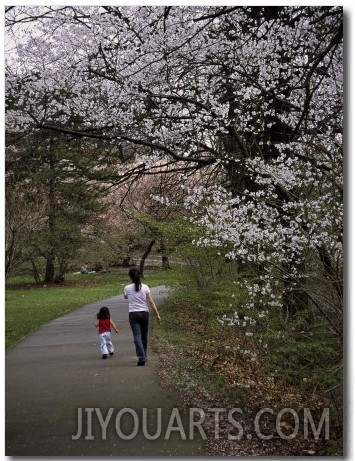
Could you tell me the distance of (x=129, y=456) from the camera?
3004 mm

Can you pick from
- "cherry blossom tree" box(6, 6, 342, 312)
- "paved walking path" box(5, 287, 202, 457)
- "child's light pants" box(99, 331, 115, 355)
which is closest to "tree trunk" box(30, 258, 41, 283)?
"paved walking path" box(5, 287, 202, 457)

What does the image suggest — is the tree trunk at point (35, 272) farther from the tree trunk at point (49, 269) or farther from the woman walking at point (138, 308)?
the woman walking at point (138, 308)

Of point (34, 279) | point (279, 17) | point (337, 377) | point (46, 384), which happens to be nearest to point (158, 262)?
point (34, 279)

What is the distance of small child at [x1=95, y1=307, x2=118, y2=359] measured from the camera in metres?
3.79

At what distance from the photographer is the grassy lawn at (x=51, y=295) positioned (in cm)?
361

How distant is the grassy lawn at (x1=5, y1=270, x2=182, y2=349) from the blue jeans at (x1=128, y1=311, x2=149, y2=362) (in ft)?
0.79

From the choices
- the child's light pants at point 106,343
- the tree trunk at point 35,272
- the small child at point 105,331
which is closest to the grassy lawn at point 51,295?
the tree trunk at point 35,272

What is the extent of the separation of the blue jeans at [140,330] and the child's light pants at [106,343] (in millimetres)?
206

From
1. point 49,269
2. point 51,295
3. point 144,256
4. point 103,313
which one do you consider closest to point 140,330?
point 103,313

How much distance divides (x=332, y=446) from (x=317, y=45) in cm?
270

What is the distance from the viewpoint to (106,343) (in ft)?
12.6

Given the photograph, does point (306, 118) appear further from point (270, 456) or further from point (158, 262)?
point (270, 456)

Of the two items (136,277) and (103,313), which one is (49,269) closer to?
(103,313)

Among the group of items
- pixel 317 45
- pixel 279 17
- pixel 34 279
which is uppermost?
pixel 279 17
